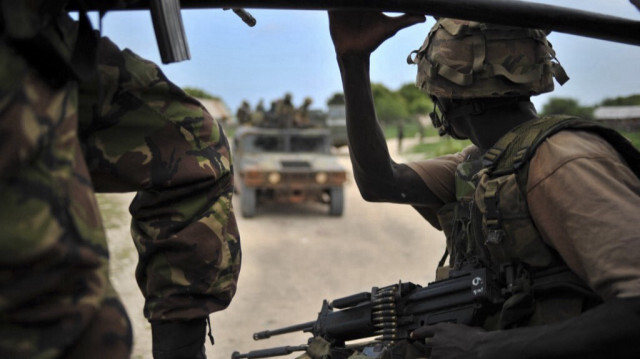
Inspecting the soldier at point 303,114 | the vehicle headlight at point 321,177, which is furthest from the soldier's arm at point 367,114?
the soldier at point 303,114

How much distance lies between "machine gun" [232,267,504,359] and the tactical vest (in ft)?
0.17

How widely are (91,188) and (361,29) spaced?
1.17 meters

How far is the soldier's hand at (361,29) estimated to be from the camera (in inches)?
89.7

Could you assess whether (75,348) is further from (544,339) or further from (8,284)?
(544,339)

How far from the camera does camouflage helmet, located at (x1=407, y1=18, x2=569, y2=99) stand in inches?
97.1

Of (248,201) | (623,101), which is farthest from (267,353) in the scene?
(248,201)

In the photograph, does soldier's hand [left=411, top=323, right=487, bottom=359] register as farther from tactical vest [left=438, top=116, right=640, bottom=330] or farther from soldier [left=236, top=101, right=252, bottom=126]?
soldier [left=236, top=101, right=252, bottom=126]

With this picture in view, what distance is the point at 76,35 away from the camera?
1.50 meters

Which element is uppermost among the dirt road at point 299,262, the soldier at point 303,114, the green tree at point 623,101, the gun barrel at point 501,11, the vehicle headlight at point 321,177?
the soldier at point 303,114

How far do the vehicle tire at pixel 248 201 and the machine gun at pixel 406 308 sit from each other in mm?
9365

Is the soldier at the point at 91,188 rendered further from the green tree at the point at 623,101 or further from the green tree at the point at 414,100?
the green tree at the point at 414,100

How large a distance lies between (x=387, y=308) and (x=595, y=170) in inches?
35.9

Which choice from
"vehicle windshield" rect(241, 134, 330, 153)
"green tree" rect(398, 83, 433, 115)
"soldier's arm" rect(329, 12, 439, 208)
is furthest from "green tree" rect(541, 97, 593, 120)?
"green tree" rect(398, 83, 433, 115)

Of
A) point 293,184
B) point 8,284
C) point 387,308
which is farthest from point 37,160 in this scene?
point 293,184
